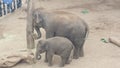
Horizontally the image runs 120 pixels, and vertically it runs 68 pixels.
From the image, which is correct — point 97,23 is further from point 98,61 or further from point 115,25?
point 98,61

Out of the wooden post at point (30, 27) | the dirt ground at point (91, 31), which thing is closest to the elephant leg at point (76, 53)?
the dirt ground at point (91, 31)

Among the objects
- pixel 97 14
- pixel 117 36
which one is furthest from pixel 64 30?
pixel 97 14

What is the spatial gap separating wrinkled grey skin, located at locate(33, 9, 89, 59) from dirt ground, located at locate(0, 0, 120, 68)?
404mm

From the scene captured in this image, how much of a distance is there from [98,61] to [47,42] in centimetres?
125

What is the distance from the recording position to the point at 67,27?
798 cm

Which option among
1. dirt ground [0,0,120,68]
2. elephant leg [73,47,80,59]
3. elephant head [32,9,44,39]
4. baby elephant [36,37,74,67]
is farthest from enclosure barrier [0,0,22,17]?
baby elephant [36,37,74,67]

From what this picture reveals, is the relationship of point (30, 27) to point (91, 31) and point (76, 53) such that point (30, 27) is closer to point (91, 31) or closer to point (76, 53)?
point (76, 53)

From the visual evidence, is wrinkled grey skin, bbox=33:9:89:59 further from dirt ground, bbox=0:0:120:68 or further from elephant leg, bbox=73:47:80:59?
dirt ground, bbox=0:0:120:68

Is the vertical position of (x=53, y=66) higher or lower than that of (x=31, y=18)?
lower

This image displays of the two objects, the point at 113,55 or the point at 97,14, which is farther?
the point at 97,14

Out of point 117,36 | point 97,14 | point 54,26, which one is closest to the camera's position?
point 54,26

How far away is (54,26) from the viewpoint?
8.05 meters

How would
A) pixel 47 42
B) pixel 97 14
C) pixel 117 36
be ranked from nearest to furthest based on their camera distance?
pixel 47 42
pixel 117 36
pixel 97 14

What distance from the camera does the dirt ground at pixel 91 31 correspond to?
310 inches
